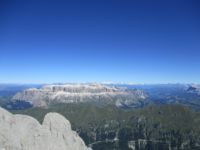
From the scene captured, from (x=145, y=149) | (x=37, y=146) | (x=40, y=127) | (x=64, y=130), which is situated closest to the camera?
(x=37, y=146)

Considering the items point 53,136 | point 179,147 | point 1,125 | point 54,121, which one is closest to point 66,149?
point 53,136

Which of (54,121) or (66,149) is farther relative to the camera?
(54,121)

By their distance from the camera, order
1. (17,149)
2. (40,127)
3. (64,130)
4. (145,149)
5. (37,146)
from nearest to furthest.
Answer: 1. (17,149)
2. (37,146)
3. (40,127)
4. (64,130)
5. (145,149)

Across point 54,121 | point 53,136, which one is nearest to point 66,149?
point 53,136

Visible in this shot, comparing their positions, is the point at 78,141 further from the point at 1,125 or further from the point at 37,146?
the point at 1,125

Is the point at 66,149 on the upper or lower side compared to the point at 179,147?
upper

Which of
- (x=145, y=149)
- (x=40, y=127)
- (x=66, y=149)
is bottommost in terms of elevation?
(x=145, y=149)
